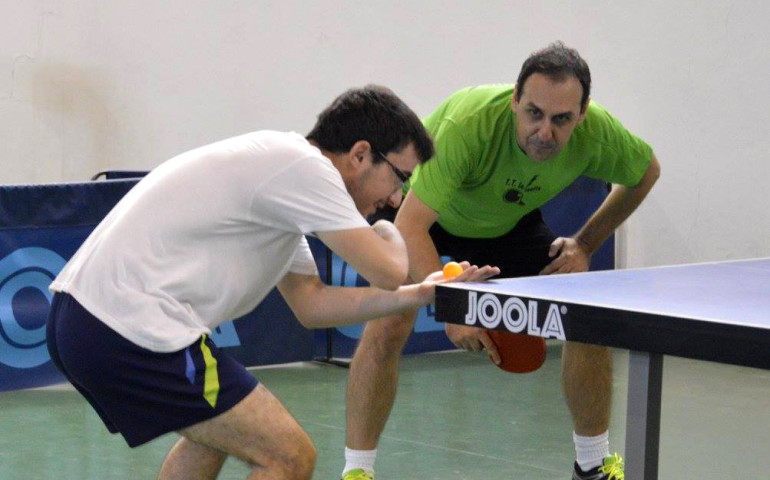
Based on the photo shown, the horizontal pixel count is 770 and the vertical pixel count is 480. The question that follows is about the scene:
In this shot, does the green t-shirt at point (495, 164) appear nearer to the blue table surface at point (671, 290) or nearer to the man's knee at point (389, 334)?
the man's knee at point (389, 334)

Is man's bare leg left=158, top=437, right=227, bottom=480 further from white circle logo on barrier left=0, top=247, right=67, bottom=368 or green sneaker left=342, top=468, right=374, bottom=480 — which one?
white circle logo on barrier left=0, top=247, right=67, bottom=368

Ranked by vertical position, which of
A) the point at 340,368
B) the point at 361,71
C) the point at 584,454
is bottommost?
the point at 340,368

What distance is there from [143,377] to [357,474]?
1303 millimetres

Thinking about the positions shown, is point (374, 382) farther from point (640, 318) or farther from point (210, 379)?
point (640, 318)

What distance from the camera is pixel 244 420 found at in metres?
2.73

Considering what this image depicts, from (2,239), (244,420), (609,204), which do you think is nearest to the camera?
(244,420)

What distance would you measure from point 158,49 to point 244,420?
6.68 m

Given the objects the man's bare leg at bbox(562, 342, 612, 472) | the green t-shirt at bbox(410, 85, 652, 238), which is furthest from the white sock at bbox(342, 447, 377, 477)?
the green t-shirt at bbox(410, 85, 652, 238)

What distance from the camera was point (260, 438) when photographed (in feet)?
8.93

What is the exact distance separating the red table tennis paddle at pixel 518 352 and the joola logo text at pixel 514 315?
0.78 metres

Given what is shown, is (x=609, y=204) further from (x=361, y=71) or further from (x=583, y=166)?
(x=361, y=71)

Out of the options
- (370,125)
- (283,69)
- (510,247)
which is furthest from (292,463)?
(283,69)

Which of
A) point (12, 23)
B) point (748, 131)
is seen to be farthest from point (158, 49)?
point (748, 131)

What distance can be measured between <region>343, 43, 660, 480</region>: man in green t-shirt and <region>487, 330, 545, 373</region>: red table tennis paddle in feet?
0.18
